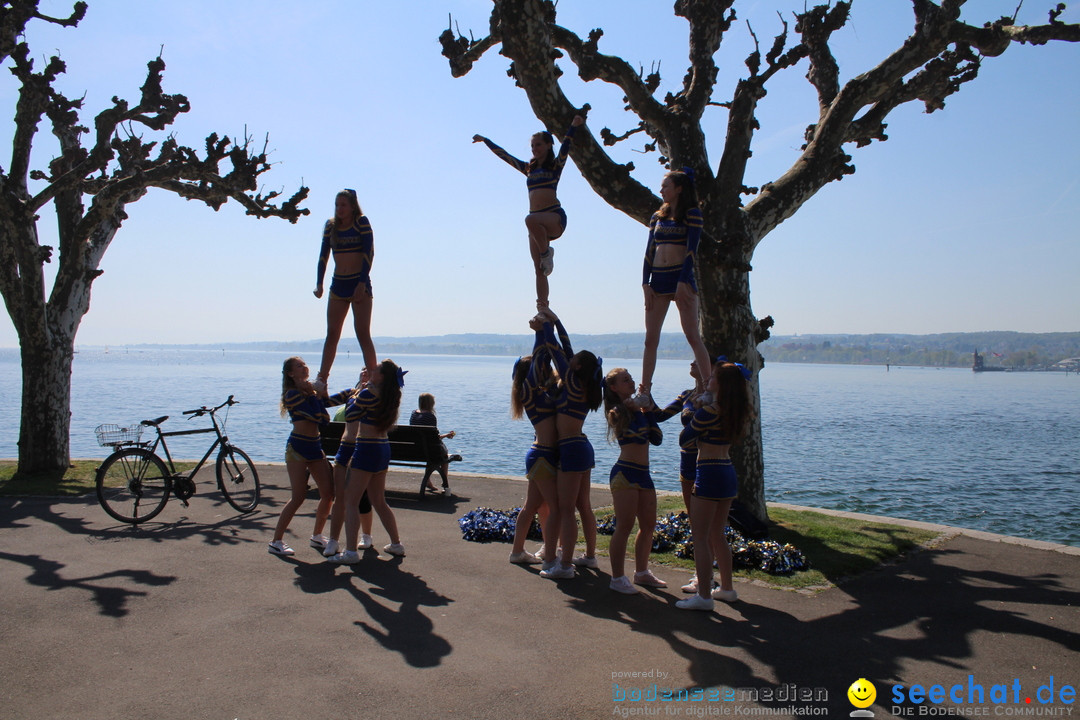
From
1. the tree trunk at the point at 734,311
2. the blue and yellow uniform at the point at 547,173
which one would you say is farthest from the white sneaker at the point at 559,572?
the blue and yellow uniform at the point at 547,173

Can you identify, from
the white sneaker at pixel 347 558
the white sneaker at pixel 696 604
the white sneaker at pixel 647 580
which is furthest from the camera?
the white sneaker at pixel 347 558

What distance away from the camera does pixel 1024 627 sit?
5996 millimetres

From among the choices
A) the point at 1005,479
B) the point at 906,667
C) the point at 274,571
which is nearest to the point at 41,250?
the point at 274,571

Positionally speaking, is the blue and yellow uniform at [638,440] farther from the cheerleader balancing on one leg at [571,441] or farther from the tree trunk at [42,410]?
the tree trunk at [42,410]

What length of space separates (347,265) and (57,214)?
8815 mm

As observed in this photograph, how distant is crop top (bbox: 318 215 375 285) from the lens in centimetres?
866

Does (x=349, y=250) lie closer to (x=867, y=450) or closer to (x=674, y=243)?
(x=674, y=243)

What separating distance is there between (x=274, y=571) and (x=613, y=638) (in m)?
3.59

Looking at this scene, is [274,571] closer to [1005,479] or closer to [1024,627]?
[1024,627]

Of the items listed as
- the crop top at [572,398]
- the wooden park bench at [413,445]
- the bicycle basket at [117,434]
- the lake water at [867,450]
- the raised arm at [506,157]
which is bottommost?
the lake water at [867,450]

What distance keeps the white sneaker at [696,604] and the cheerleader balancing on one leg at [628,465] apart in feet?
2.01

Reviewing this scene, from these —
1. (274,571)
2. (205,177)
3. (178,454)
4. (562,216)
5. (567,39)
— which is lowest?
(178,454)

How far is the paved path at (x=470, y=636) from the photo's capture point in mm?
4617

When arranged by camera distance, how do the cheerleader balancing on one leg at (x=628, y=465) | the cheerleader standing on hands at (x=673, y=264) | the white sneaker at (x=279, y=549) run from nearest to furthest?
the cheerleader balancing on one leg at (x=628, y=465)
the cheerleader standing on hands at (x=673, y=264)
the white sneaker at (x=279, y=549)
